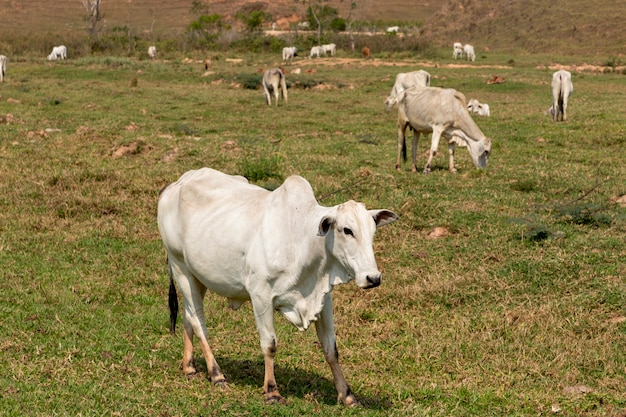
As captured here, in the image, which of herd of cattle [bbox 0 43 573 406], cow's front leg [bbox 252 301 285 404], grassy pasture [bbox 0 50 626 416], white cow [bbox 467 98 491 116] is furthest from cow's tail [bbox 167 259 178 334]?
white cow [bbox 467 98 491 116]

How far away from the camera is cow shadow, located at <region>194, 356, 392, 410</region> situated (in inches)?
225

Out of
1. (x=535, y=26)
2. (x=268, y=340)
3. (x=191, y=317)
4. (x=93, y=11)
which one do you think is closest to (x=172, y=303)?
(x=191, y=317)

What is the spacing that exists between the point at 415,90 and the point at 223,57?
1304 inches

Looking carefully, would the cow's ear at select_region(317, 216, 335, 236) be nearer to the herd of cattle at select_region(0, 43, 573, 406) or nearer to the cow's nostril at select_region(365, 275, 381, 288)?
the herd of cattle at select_region(0, 43, 573, 406)

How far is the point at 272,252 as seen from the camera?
5336 millimetres

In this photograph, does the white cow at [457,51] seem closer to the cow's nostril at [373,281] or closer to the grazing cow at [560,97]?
the grazing cow at [560,97]

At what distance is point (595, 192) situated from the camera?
11711 millimetres

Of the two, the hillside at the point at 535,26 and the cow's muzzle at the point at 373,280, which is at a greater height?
the hillside at the point at 535,26

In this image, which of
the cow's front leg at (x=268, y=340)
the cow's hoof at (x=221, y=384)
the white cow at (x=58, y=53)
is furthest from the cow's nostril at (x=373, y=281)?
the white cow at (x=58, y=53)

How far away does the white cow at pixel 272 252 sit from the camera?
501cm

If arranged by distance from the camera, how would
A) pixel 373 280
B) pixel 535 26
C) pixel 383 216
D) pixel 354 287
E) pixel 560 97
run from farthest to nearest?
pixel 535 26, pixel 560 97, pixel 354 287, pixel 383 216, pixel 373 280

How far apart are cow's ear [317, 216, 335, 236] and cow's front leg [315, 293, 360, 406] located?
58 centimetres

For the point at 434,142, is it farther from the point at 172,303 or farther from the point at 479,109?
the point at 172,303

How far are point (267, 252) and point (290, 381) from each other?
3.95 ft
